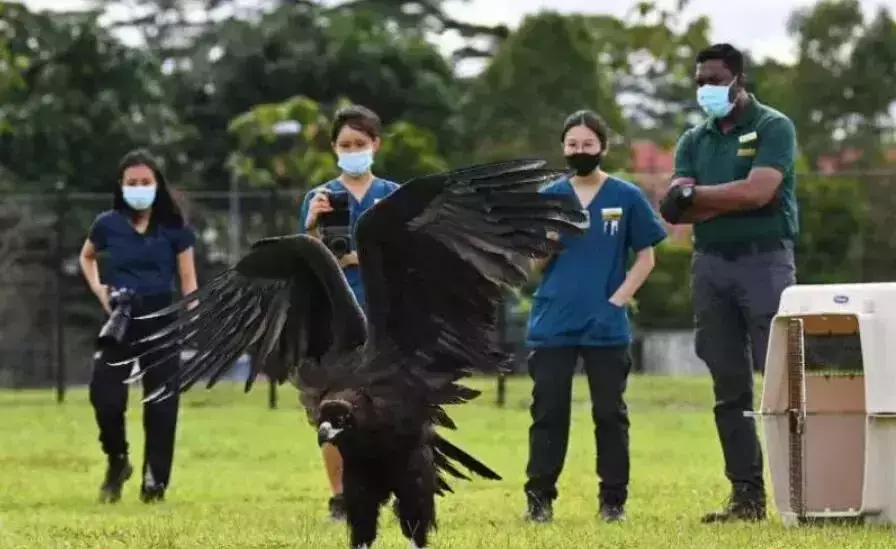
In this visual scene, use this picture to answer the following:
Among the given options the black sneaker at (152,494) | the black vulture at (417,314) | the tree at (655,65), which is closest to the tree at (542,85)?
the tree at (655,65)

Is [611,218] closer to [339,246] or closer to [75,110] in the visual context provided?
[339,246]

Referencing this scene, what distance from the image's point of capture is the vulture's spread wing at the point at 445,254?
6.55m

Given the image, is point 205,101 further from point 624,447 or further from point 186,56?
point 624,447

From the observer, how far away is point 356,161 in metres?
8.23

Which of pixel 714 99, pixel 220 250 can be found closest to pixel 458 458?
pixel 714 99

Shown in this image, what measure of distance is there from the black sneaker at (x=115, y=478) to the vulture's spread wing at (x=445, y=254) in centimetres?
339

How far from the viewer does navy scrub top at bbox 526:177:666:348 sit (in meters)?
8.05

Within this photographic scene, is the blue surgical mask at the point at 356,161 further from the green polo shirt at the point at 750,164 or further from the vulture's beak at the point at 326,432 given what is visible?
the vulture's beak at the point at 326,432

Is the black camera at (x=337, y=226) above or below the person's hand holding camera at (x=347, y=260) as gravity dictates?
above

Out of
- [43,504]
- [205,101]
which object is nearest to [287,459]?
[43,504]

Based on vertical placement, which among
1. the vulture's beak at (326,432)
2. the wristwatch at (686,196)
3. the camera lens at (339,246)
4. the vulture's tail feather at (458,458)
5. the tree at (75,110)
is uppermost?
the tree at (75,110)

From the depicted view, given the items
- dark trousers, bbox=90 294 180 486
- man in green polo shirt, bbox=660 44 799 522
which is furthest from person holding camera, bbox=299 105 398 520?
dark trousers, bbox=90 294 180 486

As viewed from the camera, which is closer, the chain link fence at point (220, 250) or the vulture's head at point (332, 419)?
the vulture's head at point (332, 419)

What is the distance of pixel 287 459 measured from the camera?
39.8 ft
